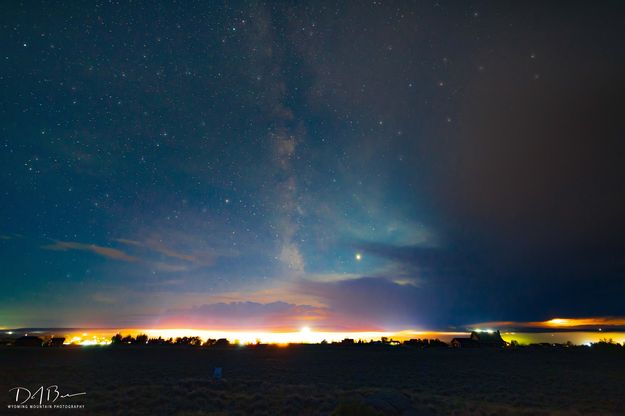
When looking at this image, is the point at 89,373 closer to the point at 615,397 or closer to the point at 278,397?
the point at 278,397

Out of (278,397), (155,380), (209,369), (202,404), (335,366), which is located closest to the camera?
(202,404)

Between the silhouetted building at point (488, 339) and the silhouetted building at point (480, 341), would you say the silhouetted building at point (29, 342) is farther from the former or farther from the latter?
the silhouetted building at point (488, 339)

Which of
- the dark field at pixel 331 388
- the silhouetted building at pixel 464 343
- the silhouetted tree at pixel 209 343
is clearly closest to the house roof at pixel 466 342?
the silhouetted building at pixel 464 343

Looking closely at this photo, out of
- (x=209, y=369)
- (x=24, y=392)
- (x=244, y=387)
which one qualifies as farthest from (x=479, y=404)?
(x=24, y=392)

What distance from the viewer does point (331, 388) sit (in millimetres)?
23391

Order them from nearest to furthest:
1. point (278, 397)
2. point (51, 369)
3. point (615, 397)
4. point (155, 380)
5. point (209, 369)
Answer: point (278, 397) < point (615, 397) < point (155, 380) < point (51, 369) < point (209, 369)

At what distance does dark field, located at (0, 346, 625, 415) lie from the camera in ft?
57.1

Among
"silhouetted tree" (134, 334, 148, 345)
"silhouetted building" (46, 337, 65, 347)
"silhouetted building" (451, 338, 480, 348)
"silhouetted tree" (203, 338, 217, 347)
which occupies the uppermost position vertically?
"silhouetted building" (46, 337, 65, 347)

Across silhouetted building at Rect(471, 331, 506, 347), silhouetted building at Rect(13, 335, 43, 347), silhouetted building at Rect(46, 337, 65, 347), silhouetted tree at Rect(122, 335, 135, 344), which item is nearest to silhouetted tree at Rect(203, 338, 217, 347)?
silhouetted tree at Rect(122, 335, 135, 344)

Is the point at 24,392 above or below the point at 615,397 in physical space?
above

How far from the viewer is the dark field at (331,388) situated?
17.4 metres

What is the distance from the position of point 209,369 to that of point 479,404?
23.6 metres

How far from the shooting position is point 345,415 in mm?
14172

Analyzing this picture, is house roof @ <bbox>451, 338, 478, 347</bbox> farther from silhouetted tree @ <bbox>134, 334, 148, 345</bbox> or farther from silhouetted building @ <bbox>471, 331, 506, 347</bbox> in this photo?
silhouetted tree @ <bbox>134, 334, 148, 345</bbox>
